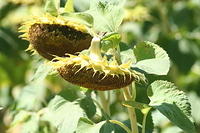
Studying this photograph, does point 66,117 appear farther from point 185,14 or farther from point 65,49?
point 185,14

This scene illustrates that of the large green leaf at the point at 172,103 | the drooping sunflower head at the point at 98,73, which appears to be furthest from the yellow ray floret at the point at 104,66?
the large green leaf at the point at 172,103

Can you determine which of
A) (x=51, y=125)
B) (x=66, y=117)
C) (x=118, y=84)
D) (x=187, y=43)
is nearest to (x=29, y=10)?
(x=187, y=43)

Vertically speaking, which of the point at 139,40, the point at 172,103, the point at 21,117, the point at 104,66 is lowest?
the point at 139,40

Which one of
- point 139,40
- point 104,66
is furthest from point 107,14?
point 139,40

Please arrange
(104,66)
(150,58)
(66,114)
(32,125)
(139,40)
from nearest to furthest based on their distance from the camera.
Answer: (104,66) → (150,58) → (66,114) → (32,125) → (139,40)

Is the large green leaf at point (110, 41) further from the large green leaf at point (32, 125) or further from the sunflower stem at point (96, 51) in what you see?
the large green leaf at point (32, 125)

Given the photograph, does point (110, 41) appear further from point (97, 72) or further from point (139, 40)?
point (139, 40)

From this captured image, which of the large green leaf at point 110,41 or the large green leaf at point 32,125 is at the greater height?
the large green leaf at point 110,41
